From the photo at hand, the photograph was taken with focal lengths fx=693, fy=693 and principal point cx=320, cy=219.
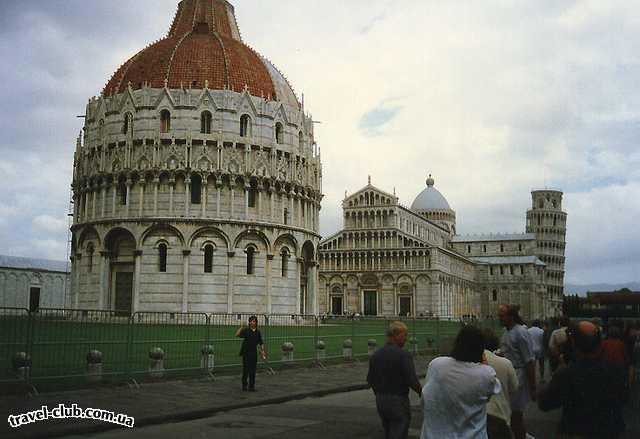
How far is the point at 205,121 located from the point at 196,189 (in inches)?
212

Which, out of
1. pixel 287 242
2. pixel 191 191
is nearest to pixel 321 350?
pixel 191 191

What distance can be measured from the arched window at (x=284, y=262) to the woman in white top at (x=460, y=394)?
4877 centimetres

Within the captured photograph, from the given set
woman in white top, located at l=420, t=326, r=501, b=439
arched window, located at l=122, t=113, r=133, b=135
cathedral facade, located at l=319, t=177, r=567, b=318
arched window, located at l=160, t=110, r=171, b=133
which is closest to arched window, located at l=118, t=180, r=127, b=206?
arched window, located at l=122, t=113, r=133, b=135

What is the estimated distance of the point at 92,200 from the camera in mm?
54594

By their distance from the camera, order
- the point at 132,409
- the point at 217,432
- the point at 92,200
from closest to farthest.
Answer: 1. the point at 217,432
2. the point at 132,409
3. the point at 92,200

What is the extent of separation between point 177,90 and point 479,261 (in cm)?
9361

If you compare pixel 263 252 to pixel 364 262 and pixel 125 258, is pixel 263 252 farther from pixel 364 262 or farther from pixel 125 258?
pixel 364 262

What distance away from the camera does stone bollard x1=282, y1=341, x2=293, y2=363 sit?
76.0ft

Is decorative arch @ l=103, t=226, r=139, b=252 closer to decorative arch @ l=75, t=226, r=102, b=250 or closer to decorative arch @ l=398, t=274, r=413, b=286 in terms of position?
decorative arch @ l=75, t=226, r=102, b=250

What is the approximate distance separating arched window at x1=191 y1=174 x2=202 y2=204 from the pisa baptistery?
0.25 ft

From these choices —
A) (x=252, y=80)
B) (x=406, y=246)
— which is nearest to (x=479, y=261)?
(x=406, y=246)

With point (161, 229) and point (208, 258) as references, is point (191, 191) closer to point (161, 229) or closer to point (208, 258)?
point (161, 229)

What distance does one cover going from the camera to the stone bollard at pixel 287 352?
23.2m

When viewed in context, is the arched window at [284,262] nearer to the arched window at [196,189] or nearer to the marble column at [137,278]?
the arched window at [196,189]
